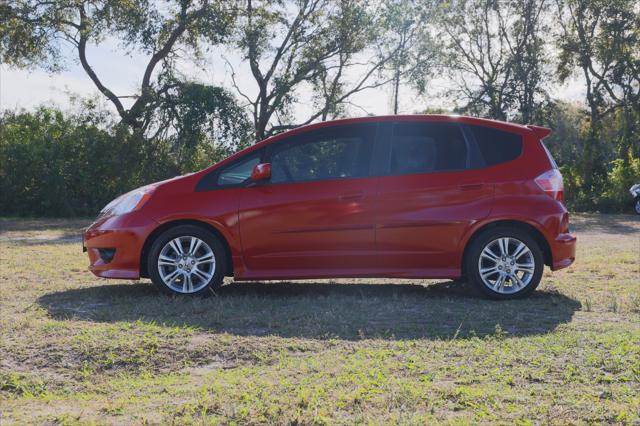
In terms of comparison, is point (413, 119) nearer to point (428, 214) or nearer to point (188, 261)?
point (428, 214)

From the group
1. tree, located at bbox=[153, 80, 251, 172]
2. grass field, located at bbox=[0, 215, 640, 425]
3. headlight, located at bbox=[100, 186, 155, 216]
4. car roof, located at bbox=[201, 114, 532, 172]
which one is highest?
tree, located at bbox=[153, 80, 251, 172]

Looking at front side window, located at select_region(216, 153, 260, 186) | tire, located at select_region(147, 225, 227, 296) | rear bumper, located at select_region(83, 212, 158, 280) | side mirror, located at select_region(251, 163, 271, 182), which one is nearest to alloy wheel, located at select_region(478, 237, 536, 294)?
side mirror, located at select_region(251, 163, 271, 182)

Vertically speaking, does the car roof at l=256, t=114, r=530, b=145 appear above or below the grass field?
above

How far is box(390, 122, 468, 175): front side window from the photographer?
7406mm

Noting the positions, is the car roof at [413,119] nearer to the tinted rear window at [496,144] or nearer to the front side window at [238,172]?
the tinted rear window at [496,144]

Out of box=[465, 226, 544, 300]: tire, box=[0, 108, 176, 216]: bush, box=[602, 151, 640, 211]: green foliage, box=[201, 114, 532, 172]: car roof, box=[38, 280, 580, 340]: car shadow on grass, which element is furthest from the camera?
box=[602, 151, 640, 211]: green foliage

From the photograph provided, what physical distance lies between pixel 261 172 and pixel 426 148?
64.7 inches

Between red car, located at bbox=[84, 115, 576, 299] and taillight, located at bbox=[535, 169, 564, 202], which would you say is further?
taillight, located at bbox=[535, 169, 564, 202]

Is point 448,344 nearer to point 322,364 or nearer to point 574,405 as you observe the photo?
point 322,364

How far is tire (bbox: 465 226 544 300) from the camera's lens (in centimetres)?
723

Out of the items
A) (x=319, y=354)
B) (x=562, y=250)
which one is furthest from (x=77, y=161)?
(x=319, y=354)

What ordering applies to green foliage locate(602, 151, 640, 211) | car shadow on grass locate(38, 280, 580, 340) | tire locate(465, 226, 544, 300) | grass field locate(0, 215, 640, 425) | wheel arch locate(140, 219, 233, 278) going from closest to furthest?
grass field locate(0, 215, 640, 425), car shadow on grass locate(38, 280, 580, 340), tire locate(465, 226, 544, 300), wheel arch locate(140, 219, 233, 278), green foliage locate(602, 151, 640, 211)

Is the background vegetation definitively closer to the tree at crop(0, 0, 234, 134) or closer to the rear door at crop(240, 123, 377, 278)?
the tree at crop(0, 0, 234, 134)

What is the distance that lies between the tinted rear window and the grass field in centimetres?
140
